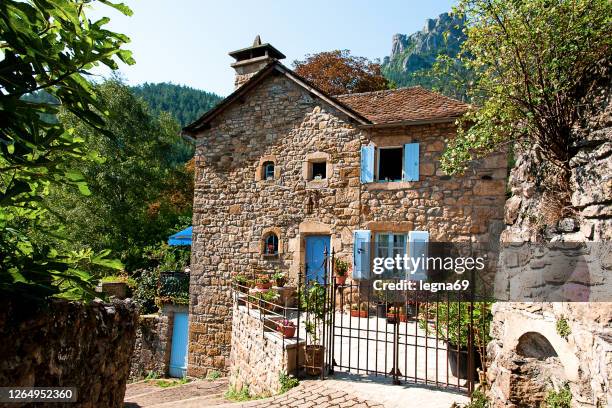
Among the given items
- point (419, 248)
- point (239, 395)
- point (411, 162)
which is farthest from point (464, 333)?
point (411, 162)

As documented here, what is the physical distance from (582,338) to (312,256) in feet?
29.2

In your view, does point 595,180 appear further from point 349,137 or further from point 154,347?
point 154,347

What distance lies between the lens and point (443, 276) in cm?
853

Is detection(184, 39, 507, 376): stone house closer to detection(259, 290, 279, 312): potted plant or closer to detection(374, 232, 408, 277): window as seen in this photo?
detection(374, 232, 408, 277): window

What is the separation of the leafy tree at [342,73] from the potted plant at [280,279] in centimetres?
1099

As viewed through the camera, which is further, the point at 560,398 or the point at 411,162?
the point at 411,162

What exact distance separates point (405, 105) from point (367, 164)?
2.03m

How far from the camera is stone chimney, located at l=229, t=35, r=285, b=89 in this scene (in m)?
13.9

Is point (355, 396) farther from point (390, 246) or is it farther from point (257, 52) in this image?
point (257, 52)

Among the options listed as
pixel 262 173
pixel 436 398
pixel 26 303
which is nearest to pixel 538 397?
pixel 436 398

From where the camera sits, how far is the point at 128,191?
20.0 meters

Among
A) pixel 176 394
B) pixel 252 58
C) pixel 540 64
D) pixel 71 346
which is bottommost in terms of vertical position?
pixel 176 394

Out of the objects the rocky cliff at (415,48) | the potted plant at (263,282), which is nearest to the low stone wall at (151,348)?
the potted plant at (263,282)

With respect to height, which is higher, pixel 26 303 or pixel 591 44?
pixel 591 44
